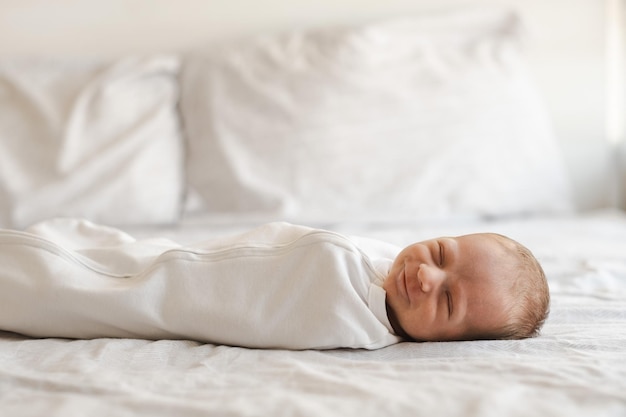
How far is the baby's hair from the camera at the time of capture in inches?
39.5

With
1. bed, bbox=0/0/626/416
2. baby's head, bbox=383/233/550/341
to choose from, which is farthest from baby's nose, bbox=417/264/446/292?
bed, bbox=0/0/626/416

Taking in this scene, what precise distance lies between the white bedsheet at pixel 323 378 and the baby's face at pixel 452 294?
4 cm

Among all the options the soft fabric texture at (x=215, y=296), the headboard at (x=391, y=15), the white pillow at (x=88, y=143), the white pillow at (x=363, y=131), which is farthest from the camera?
the headboard at (x=391, y=15)

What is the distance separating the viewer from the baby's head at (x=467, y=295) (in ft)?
3.26

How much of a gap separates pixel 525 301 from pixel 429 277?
141mm

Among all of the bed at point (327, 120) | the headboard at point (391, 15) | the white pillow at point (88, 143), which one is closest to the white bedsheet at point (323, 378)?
the bed at point (327, 120)

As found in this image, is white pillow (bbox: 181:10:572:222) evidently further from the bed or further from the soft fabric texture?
the soft fabric texture

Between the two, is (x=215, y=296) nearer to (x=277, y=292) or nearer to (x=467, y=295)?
(x=277, y=292)

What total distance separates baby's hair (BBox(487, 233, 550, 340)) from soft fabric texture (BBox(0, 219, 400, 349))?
166 mm

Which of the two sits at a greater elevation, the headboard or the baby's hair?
the headboard

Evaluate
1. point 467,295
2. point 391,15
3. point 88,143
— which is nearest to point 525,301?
point 467,295

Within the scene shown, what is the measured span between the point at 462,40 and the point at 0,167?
1324 mm

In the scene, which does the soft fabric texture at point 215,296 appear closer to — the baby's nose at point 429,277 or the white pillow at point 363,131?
the baby's nose at point 429,277

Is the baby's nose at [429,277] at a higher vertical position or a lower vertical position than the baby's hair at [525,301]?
higher
